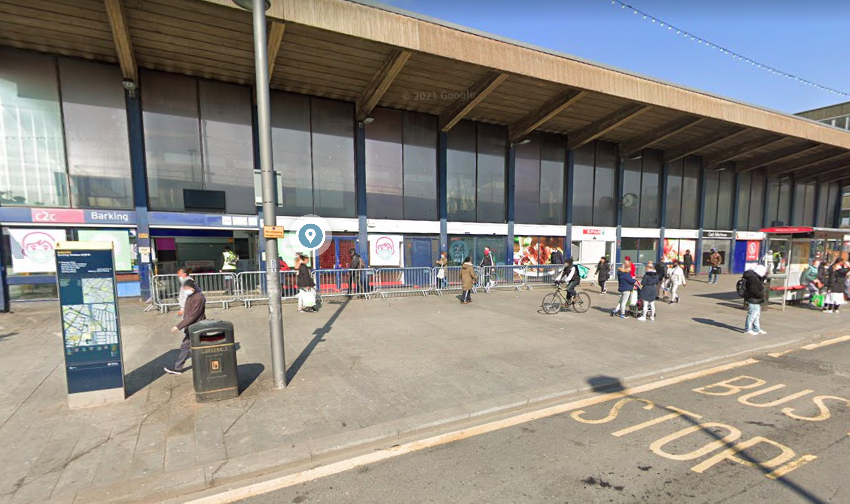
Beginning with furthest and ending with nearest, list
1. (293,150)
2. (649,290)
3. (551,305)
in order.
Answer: (293,150), (551,305), (649,290)

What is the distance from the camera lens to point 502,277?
13.8 meters

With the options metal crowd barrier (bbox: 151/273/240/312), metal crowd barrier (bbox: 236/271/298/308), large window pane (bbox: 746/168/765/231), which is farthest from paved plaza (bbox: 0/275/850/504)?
large window pane (bbox: 746/168/765/231)

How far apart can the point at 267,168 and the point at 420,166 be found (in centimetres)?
1109

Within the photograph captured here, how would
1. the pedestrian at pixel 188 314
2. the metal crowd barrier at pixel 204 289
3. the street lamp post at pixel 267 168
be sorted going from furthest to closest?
the metal crowd barrier at pixel 204 289 → the pedestrian at pixel 188 314 → the street lamp post at pixel 267 168

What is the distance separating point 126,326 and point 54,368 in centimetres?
264

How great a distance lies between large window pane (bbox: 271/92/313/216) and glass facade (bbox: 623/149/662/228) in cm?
1733

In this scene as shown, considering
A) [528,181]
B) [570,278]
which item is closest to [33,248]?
[570,278]

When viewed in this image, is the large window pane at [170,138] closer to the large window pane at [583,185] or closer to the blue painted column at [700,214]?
the large window pane at [583,185]

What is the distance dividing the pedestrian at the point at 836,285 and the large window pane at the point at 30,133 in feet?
76.4

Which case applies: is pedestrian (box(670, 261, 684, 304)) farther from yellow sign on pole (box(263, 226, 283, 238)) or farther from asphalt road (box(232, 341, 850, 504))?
yellow sign on pole (box(263, 226, 283, 238))

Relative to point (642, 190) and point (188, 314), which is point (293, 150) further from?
point (642, 190)

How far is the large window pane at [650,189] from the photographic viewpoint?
1997 cm

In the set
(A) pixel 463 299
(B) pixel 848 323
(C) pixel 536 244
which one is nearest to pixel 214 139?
(A) pixel 463 299

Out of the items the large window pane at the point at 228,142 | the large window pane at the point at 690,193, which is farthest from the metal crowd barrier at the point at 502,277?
the large window pane at the point at 690,193
